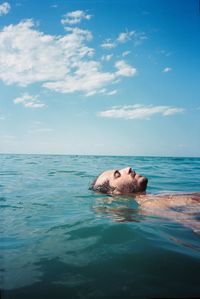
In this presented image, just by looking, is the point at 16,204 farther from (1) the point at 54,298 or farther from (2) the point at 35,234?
(1) the point at 54,298

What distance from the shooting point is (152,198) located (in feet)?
21.6

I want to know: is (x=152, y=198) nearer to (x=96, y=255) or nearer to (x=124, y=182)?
(x=124, y=182)

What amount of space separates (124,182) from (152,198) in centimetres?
127

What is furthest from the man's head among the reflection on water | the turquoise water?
the turquoise water

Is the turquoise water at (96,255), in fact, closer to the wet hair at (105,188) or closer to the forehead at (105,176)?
the wet hair at (105,188)

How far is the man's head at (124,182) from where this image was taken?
756cm

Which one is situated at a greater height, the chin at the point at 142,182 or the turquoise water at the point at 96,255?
the chin at the point at 142,182

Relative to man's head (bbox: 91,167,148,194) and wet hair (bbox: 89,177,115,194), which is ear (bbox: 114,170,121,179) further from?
wet hair (bbox: 89,177,115,194)

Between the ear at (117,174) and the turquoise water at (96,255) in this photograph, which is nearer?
the turquoise water at (96,255)

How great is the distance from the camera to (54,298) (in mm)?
2420

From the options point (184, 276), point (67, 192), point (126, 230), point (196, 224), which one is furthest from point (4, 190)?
point (184, 276)

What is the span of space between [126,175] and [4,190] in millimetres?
4856

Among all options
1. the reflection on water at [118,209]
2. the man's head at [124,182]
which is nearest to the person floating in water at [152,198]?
the man's head at [124,182]

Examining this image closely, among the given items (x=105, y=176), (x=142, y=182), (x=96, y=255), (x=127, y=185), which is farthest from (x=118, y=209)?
(x=96, y=255)
